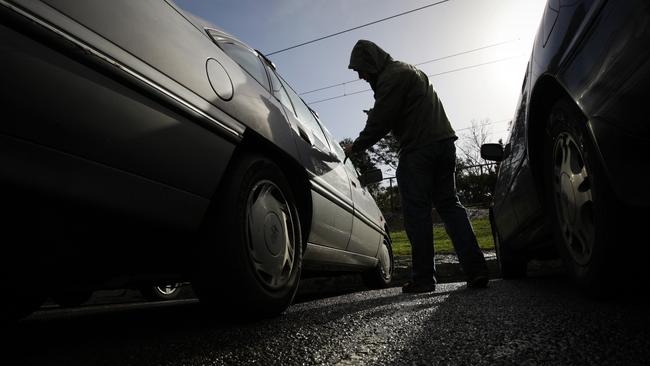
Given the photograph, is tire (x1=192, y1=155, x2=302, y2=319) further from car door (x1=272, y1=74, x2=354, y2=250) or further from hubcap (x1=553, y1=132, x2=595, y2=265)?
hubcap (x1=553, y1=132, x2=595, y2=265)

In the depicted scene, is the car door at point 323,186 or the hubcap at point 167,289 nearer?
the car door at point 323,186

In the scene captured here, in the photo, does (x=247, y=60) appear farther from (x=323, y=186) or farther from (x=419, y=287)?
(x=419, y=287)

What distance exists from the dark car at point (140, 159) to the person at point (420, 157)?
118 centimetres

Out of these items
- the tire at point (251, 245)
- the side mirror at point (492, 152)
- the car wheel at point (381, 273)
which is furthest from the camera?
the car wheel at point (381, 273)

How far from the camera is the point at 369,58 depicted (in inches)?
134

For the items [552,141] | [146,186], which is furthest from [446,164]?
[146,186]

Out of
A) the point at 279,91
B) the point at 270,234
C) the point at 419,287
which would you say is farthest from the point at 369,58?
the point at 270,234

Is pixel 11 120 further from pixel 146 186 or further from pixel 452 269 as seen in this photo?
pixel 452 269

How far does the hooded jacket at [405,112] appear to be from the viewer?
321cm

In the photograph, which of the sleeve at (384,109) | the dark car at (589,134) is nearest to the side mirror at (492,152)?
the sleeve at (384,109)

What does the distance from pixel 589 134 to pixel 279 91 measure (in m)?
1.60

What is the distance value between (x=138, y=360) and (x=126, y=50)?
891mm

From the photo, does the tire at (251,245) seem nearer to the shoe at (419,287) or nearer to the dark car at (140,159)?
the dark car at (140,159)

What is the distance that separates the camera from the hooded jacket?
10.5 ft
